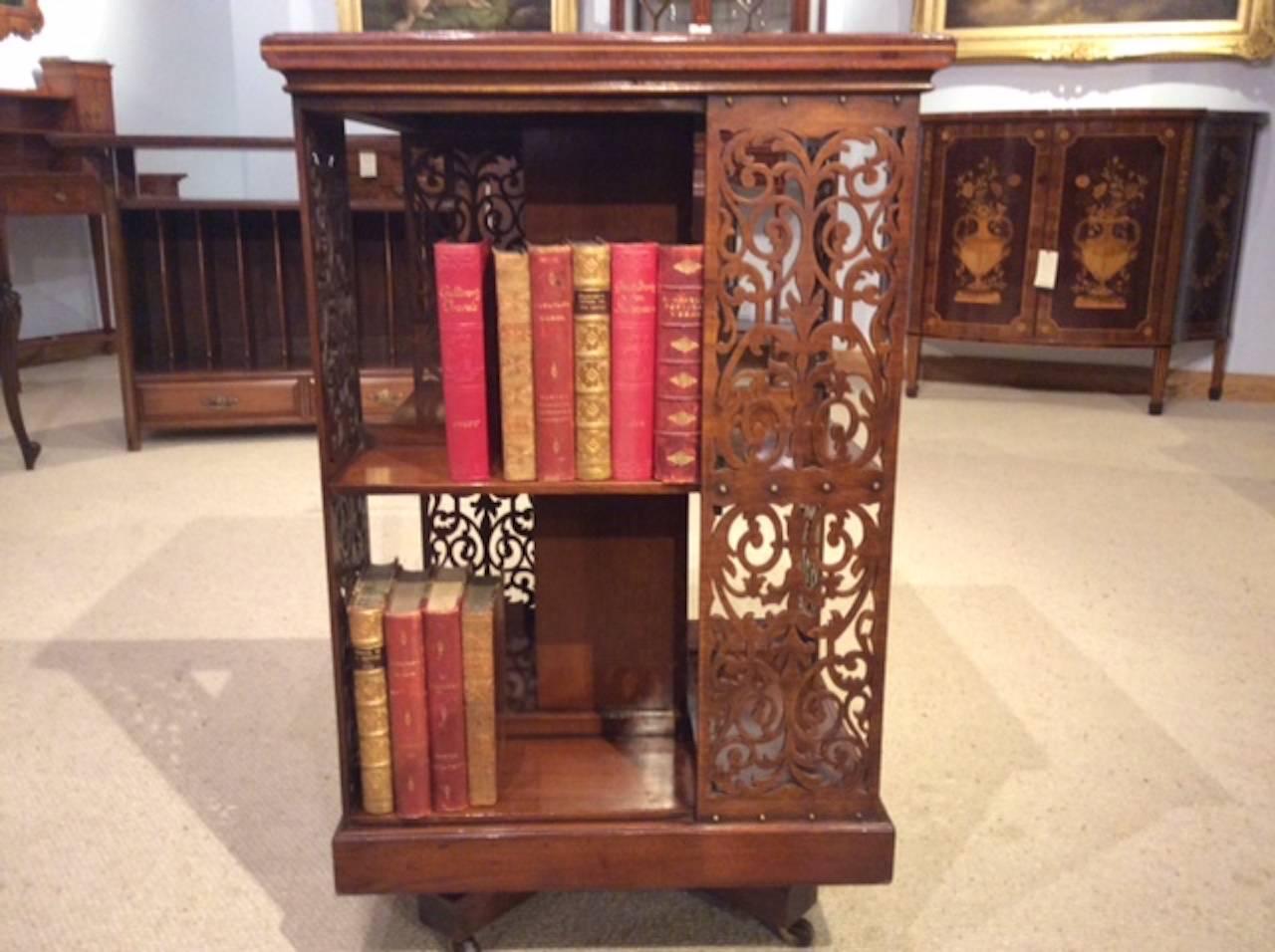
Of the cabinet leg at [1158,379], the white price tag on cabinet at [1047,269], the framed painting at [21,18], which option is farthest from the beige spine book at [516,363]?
the framed painting at [21,18]

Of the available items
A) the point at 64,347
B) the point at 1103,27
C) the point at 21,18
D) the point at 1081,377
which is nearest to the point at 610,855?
the point at 1081,377

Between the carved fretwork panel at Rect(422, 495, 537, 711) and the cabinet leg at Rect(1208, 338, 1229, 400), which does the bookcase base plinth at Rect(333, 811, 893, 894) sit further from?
the cabinet leg at Rect(1208, 338, 1229, 400)

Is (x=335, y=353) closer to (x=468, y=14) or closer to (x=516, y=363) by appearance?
(x=516, y=363)

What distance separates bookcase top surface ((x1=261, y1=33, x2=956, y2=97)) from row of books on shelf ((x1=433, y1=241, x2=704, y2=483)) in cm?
15

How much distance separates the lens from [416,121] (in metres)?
1.45

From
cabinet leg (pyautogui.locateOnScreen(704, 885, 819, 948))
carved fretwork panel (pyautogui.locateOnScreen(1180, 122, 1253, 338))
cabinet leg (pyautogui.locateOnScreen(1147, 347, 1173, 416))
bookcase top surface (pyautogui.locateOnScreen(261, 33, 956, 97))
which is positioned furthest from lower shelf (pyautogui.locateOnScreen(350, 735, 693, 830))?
carved fretwork panel (pyautogui.locateOnScreen(1180, 122, 1253, 338))

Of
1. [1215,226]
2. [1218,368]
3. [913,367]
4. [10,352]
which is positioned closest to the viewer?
[10,352]

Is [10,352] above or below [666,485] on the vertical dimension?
below

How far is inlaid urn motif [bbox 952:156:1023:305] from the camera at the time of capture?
4.18m

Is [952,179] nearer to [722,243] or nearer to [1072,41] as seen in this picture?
[1072,41]

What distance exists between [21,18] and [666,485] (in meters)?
4.87

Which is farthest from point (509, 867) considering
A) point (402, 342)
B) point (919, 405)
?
point (919, 405)

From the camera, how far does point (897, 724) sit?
1884 mm

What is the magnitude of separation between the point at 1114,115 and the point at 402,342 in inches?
97.4
